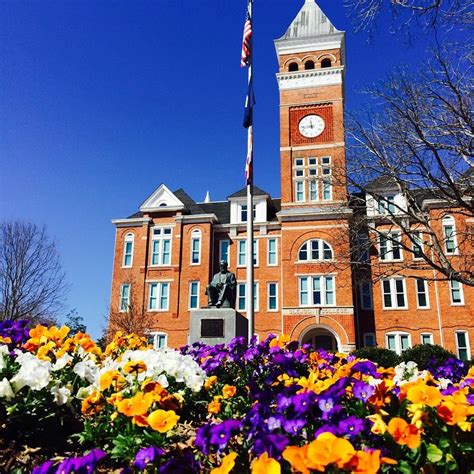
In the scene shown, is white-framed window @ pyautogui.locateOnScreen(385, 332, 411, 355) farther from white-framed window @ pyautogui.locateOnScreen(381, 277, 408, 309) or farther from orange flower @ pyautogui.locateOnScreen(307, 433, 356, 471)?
orange flower @ pyautogui.locateOnScreen(307, 433, 356, 471)

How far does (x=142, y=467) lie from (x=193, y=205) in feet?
104

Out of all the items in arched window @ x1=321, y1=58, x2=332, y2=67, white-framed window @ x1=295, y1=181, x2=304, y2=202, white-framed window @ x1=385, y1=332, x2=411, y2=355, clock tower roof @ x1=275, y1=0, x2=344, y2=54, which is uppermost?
clock tower roof @ x1=275, y1=0, x2=344, y2=54

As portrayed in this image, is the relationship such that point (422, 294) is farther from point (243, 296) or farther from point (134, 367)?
point (134, 367)

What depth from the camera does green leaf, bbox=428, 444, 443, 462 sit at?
7.18 ft

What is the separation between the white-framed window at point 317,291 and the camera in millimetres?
26844

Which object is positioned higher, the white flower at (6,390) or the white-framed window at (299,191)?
the white-framed window at (299,191)

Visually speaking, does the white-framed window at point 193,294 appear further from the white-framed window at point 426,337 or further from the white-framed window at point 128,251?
the white-framed window at point 426,337

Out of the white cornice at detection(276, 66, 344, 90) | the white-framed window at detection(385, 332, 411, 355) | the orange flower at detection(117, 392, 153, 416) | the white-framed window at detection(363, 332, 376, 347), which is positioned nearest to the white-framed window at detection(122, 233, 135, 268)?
the white cornice at detection(276, 66, 344, 90)

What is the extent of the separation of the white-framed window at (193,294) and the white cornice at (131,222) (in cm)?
598

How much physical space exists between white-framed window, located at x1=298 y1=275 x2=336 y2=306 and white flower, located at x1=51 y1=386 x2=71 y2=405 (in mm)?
24200

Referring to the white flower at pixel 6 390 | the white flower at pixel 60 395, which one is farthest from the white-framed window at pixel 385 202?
the white flower at pixel 6 390

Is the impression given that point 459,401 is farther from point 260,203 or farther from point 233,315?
point 260,203

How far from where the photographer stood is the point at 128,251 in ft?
104

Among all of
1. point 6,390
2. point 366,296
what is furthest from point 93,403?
point 366,296
